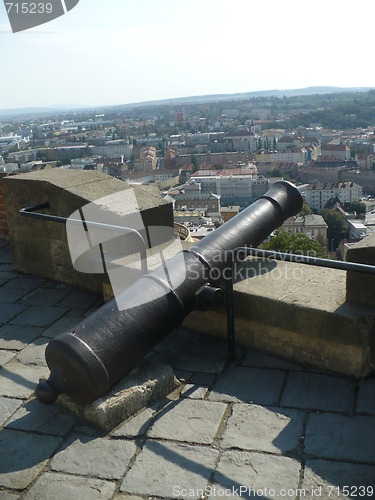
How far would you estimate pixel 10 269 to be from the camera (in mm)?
3861

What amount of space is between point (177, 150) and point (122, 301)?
101266 mm

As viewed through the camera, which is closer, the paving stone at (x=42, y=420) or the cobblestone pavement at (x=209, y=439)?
the cobblestone pavement at (x=209, y=439)

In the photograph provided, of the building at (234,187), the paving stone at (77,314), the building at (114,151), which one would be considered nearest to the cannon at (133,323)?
the paving stone at (77,314)

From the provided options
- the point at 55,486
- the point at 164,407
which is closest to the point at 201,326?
the point at 164,407

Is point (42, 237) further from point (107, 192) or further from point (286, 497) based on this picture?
point (286, 497)

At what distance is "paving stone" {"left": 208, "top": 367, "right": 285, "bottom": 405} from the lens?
2152mm

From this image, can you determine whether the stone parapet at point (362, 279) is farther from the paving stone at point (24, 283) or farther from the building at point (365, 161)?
the building at point (365, 161)

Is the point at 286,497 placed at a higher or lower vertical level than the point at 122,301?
lower

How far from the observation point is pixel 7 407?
2172 mm

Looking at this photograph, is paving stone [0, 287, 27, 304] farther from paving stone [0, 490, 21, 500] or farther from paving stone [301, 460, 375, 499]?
paving stone [301, 460, 375, 499]

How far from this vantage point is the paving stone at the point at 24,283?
351 cm

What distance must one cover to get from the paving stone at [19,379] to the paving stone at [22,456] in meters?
0.27

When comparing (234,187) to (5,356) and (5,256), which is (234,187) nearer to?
(5,256)

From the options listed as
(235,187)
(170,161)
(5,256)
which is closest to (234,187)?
(235,187)
